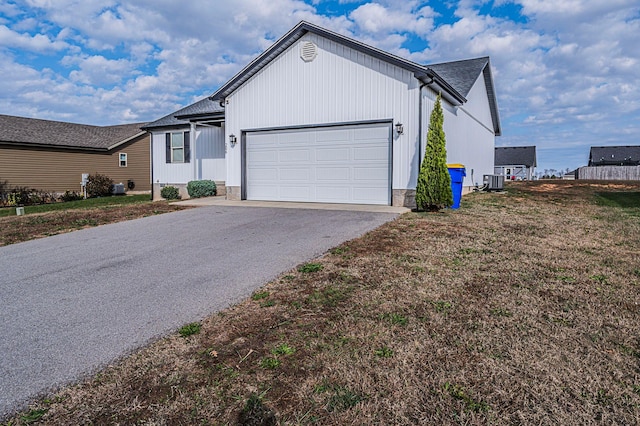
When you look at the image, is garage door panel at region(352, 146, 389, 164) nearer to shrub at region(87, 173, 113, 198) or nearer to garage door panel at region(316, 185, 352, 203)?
garage door panel at region(316, 185, 352, 203)

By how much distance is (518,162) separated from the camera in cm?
5038

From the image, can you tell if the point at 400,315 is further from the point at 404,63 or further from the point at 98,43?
the point at 98,43

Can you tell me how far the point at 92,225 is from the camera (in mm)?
9398

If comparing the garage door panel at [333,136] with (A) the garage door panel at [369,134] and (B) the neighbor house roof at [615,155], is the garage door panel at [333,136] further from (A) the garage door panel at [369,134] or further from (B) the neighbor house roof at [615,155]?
(B) the neighbor house roof at [615,155]

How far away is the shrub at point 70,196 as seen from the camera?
67.5 ft

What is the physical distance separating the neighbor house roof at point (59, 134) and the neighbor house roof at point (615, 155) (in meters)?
56.6

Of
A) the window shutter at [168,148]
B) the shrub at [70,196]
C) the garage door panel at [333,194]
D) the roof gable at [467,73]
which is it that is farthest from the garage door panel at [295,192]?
the shrub at [70,196]

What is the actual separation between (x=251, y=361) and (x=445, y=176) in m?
8.53

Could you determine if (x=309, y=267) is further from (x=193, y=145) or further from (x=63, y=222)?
(x=193, y=145)

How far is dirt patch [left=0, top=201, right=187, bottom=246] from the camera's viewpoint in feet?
27.7

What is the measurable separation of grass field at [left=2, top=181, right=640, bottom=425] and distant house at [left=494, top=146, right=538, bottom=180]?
160 ft

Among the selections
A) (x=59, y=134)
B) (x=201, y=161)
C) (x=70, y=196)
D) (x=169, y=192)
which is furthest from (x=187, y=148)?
(x=59, y=134)

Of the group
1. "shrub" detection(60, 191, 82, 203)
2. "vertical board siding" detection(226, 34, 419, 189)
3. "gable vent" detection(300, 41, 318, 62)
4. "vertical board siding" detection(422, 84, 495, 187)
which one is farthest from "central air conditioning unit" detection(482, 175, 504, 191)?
"shrub" detection(60, 191, 82, 203)

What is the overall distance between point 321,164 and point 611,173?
39010mm
